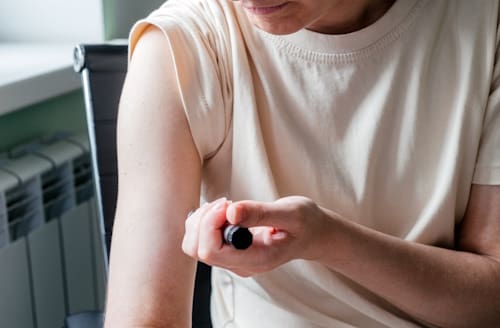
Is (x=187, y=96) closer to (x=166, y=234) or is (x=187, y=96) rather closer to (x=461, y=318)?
(x=166, y=234)

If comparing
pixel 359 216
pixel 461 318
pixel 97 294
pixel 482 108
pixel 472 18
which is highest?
pixel 472 18

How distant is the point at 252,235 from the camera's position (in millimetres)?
Result: 819

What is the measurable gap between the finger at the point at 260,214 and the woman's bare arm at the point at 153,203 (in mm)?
192

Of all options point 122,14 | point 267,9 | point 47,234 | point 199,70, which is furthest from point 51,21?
point 267,9

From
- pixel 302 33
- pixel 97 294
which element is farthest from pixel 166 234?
pixel 97 294

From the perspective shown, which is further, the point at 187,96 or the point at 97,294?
the point at 97,294

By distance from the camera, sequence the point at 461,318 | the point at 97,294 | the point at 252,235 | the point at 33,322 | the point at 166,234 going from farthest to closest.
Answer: the point at 97,294 → the point at 33,322 → the point at 461,318 → the point at 166,234 → the point at 252,235

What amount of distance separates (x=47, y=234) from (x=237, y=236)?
0.87 metres

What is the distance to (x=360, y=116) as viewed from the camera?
3.55 feet

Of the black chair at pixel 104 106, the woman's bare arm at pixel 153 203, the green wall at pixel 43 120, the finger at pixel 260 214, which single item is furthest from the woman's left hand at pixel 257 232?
the green wall at pixel 43 120

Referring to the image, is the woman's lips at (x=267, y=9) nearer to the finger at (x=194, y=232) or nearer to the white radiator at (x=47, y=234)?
the finger at (x=194, y=232)

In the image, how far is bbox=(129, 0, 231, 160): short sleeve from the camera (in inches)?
40.1

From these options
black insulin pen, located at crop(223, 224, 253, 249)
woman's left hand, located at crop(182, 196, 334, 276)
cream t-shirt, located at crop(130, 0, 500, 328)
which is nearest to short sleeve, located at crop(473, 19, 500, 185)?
cream t-shirt, located at crop(130, 0, 500, 328)

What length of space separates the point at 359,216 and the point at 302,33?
0.26m
